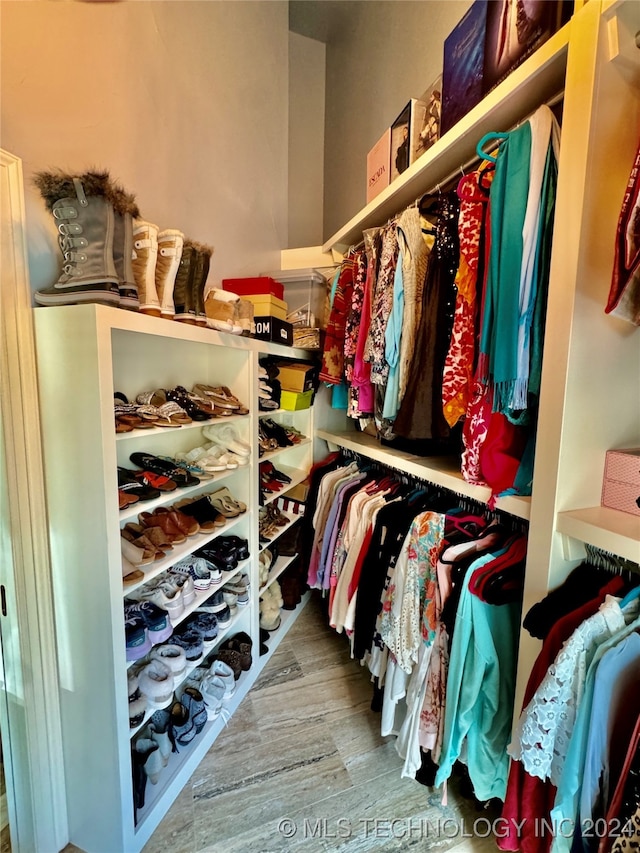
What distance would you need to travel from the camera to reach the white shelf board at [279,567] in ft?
6.04

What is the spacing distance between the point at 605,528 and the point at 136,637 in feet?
4.08

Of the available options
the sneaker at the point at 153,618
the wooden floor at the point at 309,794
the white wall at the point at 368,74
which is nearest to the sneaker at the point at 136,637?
the sneaker at the point at 153,618

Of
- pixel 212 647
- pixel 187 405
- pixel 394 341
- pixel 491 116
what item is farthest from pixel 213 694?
pixel 491 116

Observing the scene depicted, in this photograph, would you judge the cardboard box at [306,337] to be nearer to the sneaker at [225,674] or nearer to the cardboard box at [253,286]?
the cardboard box at [253,286]

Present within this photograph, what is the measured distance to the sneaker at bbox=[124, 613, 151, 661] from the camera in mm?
1036

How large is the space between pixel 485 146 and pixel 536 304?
→ 1.76 ft

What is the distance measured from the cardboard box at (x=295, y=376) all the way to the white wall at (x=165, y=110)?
2.03ft

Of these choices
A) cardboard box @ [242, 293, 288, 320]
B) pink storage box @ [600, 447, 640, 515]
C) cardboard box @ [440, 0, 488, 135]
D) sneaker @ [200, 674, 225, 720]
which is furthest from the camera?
cardboard box @ [242, 293, 288, 320]

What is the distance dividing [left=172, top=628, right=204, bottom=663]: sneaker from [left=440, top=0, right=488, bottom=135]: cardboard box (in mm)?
1982

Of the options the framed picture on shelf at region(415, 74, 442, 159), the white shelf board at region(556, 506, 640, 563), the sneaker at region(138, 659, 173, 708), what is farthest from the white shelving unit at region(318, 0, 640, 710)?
the sneaker at region(138, 659, 173, 708)

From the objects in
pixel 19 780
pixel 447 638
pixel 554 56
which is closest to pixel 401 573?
pixel 447 638

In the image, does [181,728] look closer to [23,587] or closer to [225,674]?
[225,674]

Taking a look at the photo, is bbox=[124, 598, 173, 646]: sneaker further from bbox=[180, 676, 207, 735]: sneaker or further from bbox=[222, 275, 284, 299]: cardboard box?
bbox=[222, 275, 284, 299]: cardboard box

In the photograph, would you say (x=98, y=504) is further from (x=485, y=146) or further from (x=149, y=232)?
(x=485, y=146)
